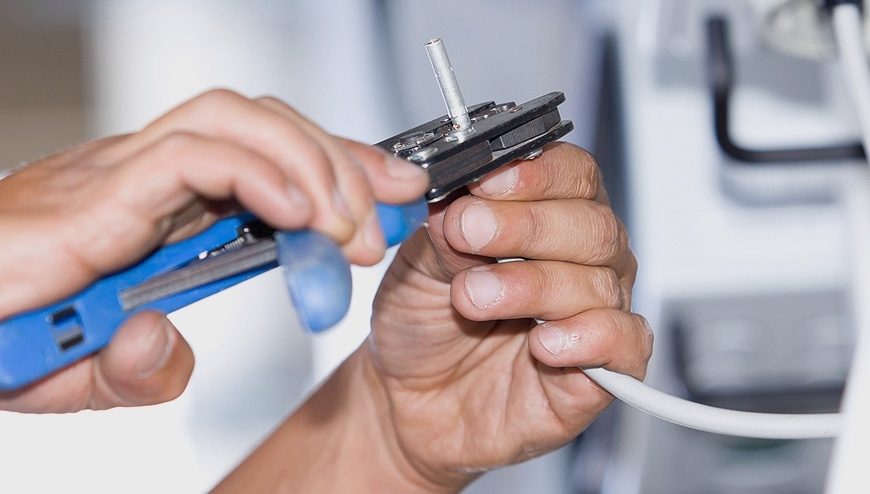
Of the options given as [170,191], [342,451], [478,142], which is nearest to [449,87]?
[478,142]

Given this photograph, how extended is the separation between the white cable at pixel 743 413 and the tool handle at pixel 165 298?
129 mm

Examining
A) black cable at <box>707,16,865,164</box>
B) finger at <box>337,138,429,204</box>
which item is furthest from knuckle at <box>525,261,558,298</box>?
black cable at <box>707,16,865,164</box>

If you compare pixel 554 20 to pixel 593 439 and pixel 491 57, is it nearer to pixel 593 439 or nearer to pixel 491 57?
pixel 491 57

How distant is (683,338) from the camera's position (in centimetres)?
72

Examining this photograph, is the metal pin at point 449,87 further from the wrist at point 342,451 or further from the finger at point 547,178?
the wrist at point 342,451

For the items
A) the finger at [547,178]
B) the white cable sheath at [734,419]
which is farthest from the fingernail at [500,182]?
the white cable sheath at [734,419]

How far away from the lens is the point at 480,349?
0.54 metres

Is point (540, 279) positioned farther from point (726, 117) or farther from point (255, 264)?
point (726, 117)

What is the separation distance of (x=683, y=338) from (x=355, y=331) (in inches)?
10.2


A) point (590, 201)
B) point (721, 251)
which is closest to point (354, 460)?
point (590, 201)

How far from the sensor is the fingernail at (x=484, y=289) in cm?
43

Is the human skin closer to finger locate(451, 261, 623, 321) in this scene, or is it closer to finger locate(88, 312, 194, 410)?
finger locate(451, 261, 623, 321)

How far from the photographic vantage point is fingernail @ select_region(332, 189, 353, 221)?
31 cm

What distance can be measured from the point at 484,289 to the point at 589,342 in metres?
0.05
